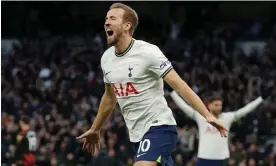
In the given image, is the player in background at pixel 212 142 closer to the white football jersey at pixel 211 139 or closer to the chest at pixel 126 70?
the white football jersey at pixel 211 139

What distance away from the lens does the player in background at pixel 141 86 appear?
269 inches

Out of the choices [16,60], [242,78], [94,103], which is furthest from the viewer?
[16,60]

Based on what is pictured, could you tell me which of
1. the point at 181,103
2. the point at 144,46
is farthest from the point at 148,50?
the point at 181,103

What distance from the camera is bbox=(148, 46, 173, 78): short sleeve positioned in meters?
6.80

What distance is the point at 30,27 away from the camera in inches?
989

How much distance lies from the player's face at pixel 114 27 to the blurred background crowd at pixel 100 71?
792 centimetres

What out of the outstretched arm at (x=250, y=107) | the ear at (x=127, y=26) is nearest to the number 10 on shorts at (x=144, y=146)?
the ear at (x=127, y=26)

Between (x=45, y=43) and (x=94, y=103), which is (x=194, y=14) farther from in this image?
(x=94, y=103)

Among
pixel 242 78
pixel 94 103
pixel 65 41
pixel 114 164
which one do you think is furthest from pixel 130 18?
pixel 65 41

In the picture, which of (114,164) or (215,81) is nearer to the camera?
(114,164)

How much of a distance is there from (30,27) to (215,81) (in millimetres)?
7220

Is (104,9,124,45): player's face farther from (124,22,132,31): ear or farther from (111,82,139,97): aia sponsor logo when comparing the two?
(111,82,139,97): aia sponsor logo

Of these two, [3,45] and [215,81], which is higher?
[3,45]

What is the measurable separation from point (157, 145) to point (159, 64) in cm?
70
